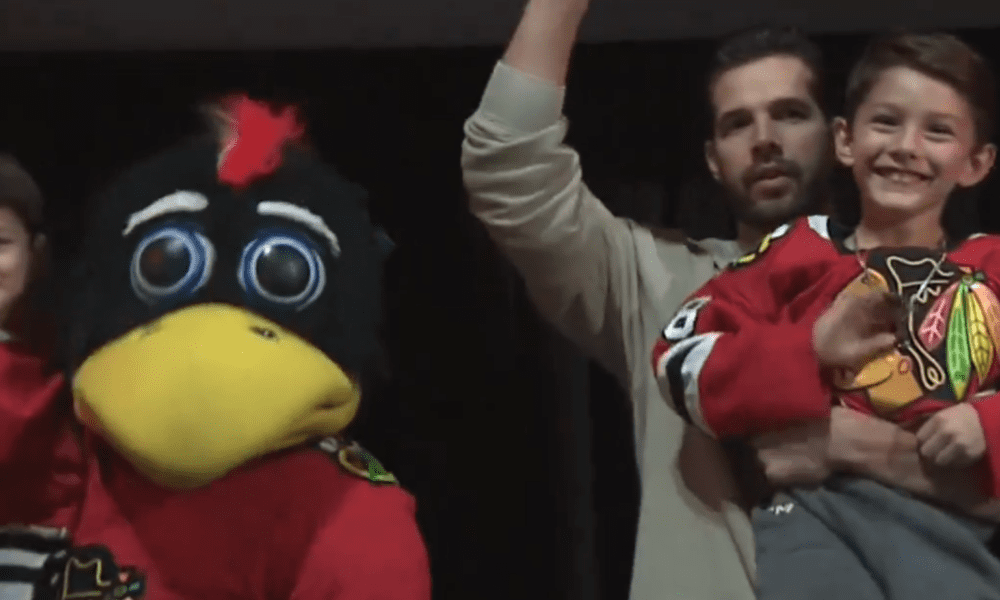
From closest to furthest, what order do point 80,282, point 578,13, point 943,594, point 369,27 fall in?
1. point 943,594
2. point 80,282
3. point 578,13
4. point 369,27

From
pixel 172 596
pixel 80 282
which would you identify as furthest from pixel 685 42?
pixel 172 596

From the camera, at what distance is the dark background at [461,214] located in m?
1.62

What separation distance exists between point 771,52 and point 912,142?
26cm

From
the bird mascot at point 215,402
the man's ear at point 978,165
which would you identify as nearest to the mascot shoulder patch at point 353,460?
the bird mascot at point 215,402

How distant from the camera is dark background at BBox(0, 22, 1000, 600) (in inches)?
63.6

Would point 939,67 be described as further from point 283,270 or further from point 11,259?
point 11,259

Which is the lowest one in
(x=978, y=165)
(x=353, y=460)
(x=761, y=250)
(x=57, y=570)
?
(x=57, y=570)

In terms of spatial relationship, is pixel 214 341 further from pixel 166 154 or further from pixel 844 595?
pixel 844 595

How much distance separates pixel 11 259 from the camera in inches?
42.9

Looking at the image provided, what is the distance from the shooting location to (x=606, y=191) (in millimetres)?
1654

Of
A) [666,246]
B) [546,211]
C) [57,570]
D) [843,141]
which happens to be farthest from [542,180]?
[57,570]

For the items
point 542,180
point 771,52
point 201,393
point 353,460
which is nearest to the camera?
point 201,393

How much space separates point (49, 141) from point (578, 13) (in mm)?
841

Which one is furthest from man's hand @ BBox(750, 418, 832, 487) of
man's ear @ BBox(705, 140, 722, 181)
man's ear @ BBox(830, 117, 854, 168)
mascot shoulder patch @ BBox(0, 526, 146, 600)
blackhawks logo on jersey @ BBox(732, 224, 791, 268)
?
mascot shoulder patch @ BBox(0, 526, 146, 600)
